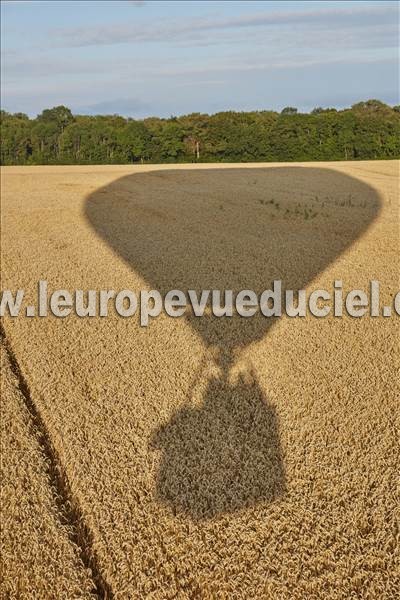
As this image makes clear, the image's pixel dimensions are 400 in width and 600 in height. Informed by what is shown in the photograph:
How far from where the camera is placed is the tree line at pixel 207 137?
27141 mm

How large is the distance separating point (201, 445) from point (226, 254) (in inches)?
318

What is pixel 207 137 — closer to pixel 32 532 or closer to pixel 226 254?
pixel 226 254

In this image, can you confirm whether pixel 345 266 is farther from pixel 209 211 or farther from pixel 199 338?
pixel 209 211

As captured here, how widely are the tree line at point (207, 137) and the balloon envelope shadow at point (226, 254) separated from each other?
2.00 metres

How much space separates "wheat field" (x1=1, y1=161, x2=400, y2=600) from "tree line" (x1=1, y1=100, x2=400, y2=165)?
626 inches

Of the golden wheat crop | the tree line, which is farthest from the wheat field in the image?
the tree line

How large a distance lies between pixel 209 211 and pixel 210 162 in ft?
83.1

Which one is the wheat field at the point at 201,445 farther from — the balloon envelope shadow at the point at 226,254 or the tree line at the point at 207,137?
the tree line at the point at 207,137

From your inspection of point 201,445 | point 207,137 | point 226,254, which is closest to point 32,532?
point 201,445

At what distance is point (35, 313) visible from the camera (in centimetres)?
1002

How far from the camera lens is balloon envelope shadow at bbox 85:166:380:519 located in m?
5.37

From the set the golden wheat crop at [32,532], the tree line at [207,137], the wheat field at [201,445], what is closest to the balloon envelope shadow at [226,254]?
the wheat field at [201,445]

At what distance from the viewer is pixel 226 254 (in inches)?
531

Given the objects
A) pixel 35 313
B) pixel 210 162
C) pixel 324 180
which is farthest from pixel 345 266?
pixel 210 162
